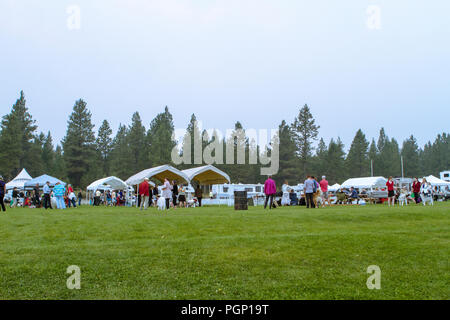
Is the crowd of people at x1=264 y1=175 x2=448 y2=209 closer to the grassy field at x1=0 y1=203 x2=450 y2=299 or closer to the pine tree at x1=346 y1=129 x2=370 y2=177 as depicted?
the grassy field at x1=0 y1=203 x2=450 y2=299

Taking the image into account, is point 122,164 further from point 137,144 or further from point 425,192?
point 425,192

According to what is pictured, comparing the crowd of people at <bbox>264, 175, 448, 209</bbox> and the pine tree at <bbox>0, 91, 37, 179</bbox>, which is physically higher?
the pine tree at <bbox>0, 91, 37, 179</bbox>

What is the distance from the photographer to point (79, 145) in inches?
2687

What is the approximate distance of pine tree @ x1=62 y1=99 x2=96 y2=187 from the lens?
6731cm

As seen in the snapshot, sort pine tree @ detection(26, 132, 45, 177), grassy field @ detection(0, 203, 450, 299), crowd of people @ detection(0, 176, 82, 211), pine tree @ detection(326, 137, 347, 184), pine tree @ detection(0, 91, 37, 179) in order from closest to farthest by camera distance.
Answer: grassy field @ detection(0, 203, 450, 299), crowd of people @ detection(0, 176, 82, 211), pine tree @ detection(0, 91, 37, 179), pine tree @ detection(26, 132, 45, 177), pine tree @ detection(326, 137, 347, 184)

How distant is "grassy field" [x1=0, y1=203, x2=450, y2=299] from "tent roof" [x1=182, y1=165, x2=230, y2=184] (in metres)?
19.2

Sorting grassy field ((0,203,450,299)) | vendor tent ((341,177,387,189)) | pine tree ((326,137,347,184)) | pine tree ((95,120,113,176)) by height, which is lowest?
grassy field ((0,203,450,299))

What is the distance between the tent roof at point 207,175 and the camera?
3095cm

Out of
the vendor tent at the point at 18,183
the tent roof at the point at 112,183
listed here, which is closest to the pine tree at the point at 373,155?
the tent roof at the point at 112,183

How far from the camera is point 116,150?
80.1 m

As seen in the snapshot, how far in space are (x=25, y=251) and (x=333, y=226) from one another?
27.2ft

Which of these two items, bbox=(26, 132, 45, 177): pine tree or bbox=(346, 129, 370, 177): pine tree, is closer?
bbox=(26, 132, 45, 177): pine tree

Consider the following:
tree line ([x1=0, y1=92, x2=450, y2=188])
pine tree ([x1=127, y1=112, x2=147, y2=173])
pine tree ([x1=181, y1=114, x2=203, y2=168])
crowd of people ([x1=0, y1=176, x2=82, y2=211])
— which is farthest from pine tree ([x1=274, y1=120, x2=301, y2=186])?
crowd of people ([x1=0, y1=176, x2=82, y2=211])
